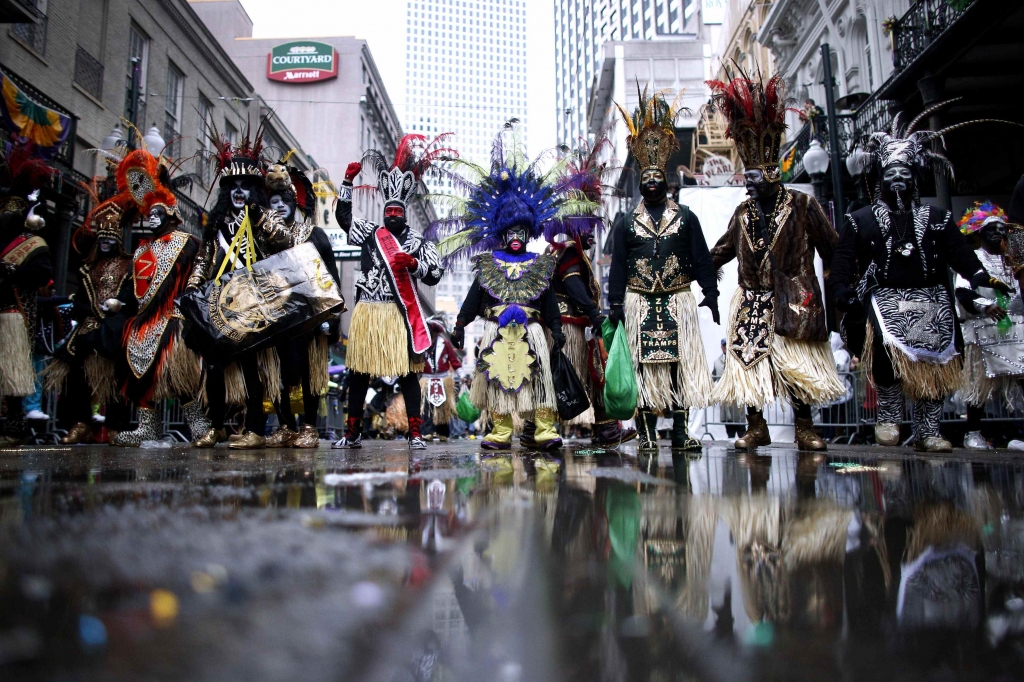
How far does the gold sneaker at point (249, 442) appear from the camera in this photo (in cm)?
534

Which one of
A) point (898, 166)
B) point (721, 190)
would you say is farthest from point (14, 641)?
point (721, 190)

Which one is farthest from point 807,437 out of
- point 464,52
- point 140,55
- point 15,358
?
point 464,52

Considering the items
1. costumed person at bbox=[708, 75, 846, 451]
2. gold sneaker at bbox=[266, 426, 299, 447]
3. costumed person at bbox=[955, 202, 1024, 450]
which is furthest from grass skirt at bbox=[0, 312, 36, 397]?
costumed person at bbox=[955, 202, 1024, 450]

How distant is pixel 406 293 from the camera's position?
5863mm

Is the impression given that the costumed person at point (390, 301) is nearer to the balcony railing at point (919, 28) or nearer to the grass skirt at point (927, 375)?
the grass skirt at point (927, 375)

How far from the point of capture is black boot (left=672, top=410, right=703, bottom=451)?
5.31m

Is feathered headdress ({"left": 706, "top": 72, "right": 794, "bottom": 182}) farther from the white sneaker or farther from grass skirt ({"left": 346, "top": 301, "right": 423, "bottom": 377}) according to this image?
the white sneaker

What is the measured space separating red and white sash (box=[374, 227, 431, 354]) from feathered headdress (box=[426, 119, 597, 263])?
0.70 meters

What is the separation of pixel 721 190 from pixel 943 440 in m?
6.92

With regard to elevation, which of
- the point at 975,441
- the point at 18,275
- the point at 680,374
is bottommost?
the point at 975,441

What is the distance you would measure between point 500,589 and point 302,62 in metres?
39.0

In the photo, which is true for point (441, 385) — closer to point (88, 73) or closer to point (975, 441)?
point (88, 73)

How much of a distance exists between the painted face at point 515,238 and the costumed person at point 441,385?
24.8 ft

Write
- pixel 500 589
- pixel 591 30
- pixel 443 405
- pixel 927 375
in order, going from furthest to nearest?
pixel 591 30 < pixel 443 405 < pixel 927 375 < pixel 500 589
